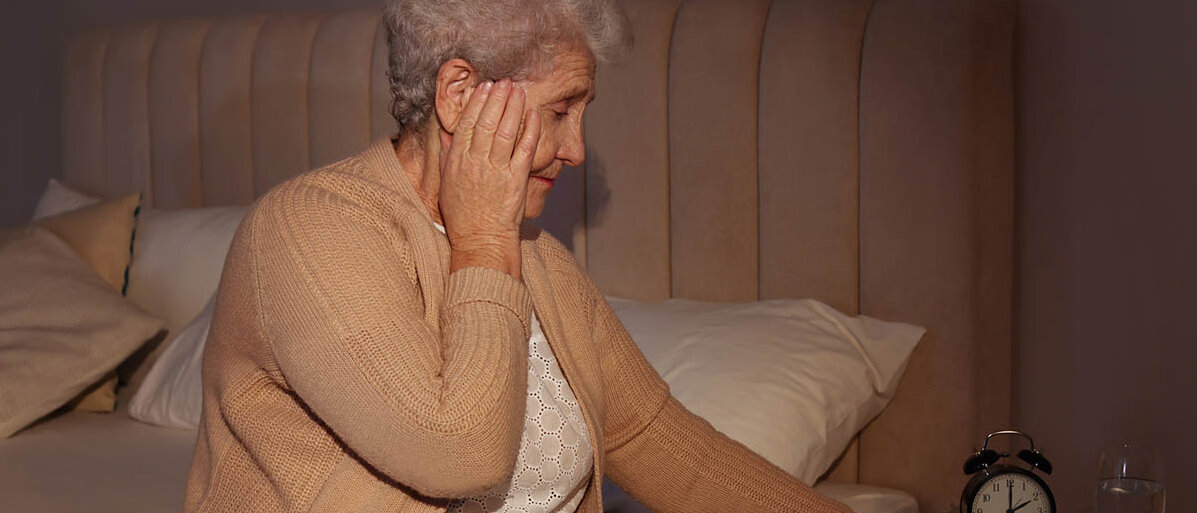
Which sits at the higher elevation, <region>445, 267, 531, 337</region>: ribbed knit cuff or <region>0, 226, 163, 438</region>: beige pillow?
<region>445, 267, 531, 337</region>: ribbed knit cuff

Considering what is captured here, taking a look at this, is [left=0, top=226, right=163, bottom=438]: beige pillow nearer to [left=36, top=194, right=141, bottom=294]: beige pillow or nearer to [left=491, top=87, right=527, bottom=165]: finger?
[left=36, top=194, right=141, bottom=294]: beige pillow

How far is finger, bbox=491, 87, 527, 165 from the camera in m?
1.23

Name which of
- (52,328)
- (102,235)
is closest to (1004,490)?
(52,328)

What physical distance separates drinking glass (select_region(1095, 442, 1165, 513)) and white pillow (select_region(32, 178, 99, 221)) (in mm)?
2422

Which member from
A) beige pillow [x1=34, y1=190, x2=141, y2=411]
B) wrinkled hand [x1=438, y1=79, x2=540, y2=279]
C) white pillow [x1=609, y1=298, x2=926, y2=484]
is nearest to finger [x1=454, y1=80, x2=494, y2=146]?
wrinkled hand [x1=438, y1=79, x2=540, y2=279]

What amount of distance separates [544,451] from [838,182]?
85cm

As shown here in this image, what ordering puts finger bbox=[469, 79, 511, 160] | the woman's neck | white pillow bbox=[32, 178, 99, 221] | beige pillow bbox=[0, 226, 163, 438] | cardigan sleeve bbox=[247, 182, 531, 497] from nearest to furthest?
cardigan sleeve bbox=[247, 182, 531, 497]
finger bbox=[469, 79, 511, 160]
the woman's neck
beige pillow bbox=[0, 226, 163, 438]
white pillow bbox=[32, 178, 99, 221]

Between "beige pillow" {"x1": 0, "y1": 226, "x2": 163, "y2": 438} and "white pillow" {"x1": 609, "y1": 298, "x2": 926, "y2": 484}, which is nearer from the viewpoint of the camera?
"white pillow" {"x1": 609, "y1": 298, "x2": 926, "y2": 484}

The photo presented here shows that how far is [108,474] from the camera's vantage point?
6.60ft

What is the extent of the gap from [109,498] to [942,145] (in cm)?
145

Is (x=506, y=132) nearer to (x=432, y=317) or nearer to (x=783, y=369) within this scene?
(x=432, y=317)

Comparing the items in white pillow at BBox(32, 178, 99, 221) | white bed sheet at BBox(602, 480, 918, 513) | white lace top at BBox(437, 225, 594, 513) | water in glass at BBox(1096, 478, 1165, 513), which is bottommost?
white bed sheet at BBox(602, 480, 918, 513)

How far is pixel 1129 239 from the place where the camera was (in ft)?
5.37

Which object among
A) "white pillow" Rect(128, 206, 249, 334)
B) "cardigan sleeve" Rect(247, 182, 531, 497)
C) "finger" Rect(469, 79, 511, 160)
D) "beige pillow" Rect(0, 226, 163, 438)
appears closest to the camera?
"cardigan sleeve" Rect(247, 182, 531, 497)
